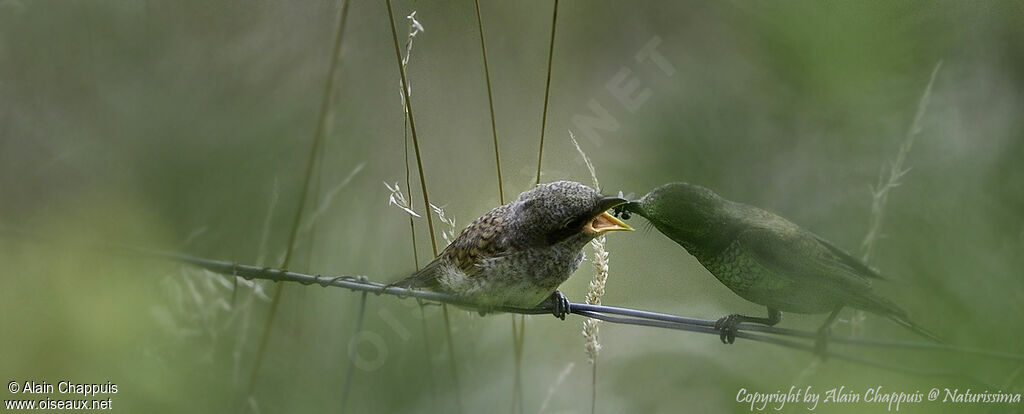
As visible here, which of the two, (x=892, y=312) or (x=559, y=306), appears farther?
(x=559, y=306)

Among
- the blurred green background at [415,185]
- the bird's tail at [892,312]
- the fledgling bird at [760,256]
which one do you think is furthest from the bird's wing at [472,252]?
the bird's tail at [892,312]

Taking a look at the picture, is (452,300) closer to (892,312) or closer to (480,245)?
(480,245)

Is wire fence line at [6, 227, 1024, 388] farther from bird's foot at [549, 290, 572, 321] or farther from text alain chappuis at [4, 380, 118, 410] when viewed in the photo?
text alain chappuis at [4, 380, 118, 410]

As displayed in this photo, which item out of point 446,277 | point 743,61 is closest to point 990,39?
point 743,61

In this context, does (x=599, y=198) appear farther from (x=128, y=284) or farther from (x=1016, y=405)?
(x=128, y=284)

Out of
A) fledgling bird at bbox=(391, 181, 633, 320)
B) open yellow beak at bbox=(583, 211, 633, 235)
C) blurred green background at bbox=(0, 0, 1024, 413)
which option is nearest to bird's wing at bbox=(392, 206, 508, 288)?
fledgling bird at bbox=(391, 181, 633, 320)

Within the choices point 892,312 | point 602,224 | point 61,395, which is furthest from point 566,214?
point 61,395

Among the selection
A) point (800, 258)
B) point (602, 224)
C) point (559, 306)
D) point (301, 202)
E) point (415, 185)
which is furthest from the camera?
point (415, 185)

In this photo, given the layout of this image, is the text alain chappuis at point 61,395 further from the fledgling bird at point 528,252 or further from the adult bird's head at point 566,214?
the adult bird's head at point 566,214
